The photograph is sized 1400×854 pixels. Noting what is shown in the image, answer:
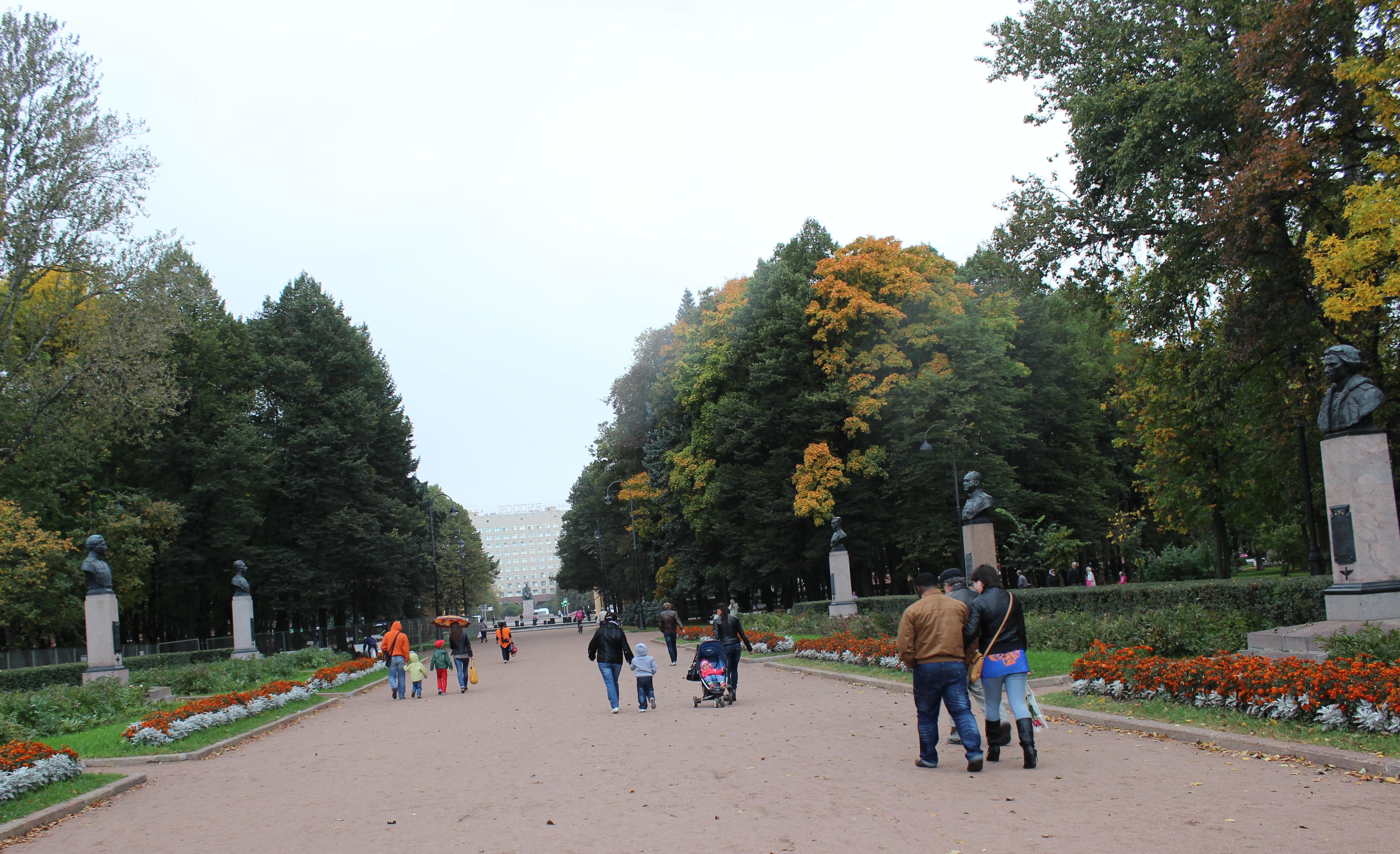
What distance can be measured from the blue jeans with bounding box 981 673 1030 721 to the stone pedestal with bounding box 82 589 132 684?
820 inches

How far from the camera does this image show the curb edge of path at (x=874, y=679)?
1382 centimetres

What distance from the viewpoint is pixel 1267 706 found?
911 centimetres

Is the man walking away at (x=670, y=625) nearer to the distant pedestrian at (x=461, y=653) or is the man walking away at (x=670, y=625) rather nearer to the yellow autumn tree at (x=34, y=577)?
the distant pedestrian at (x=461, y=653)

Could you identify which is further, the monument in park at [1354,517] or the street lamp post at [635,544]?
the street lamp post at [635,544]

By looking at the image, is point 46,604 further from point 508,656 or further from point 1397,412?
point 1397,412

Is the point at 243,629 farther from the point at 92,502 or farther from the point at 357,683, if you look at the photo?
the point at 92,502

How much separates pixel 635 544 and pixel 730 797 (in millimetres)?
49208

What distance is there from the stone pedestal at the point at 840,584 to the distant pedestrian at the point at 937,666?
2057 centimetres

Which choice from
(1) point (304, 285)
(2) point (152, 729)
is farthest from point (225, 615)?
(2) point (152, 729)

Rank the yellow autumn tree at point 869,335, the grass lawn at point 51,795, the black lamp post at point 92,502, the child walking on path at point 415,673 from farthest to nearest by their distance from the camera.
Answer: the yellow autumn tree at point 869,335
the black lamp post at point 92,502
the child walking on path at point 415,673
the grass lawn at point 51,795

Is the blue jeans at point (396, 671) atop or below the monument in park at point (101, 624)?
below

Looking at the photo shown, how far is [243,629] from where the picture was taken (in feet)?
99.0

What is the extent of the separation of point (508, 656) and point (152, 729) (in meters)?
21.3

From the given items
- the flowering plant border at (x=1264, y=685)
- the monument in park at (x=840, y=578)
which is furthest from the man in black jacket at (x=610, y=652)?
the monument in park at (x=840, y=578)
